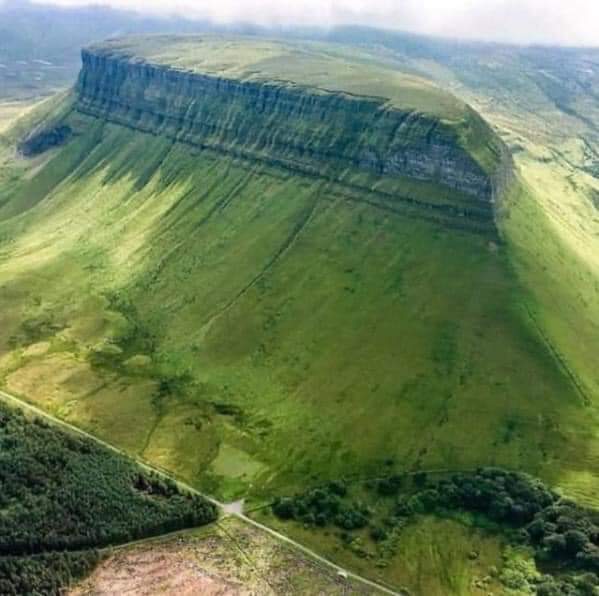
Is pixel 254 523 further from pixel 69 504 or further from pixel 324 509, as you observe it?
pixel 69 504

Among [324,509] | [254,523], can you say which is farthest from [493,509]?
[254,523]

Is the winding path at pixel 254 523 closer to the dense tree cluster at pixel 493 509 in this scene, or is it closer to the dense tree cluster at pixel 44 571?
the dense tree cluster at pixel 493 509

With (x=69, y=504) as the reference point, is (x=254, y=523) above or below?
above

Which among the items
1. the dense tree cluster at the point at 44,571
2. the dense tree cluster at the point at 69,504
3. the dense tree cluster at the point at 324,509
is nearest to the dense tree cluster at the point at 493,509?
the dense tree cluster at the point at 324,509

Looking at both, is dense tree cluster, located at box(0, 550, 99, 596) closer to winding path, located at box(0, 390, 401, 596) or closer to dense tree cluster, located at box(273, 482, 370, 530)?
winding path, located at box(0, 390, 401, 596)

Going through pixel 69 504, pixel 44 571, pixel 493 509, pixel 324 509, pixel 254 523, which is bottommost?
pixel 44 571

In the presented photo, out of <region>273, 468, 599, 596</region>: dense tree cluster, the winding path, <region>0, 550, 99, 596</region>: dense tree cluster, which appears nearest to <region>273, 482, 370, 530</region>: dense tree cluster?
<region>273, 468, 599, 596</region>: dense tree cluster

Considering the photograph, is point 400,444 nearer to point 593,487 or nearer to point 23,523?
point 593,487

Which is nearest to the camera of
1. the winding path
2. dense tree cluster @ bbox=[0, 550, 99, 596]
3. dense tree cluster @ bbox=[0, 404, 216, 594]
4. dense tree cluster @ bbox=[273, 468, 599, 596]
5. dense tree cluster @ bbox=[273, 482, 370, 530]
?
dense tree cluster @ bbox=[0, 550, 99, 596]

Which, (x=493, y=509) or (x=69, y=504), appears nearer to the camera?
(x=69, y=504)

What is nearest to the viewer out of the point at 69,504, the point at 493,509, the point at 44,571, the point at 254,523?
the point at 44,571
